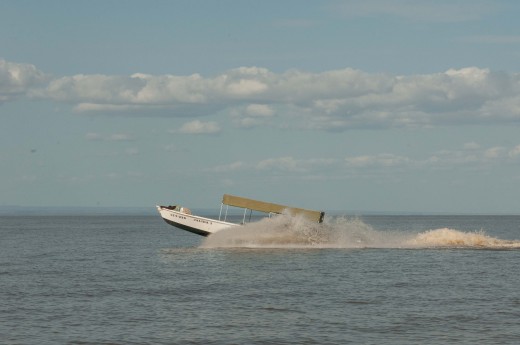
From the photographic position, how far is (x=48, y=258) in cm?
6562

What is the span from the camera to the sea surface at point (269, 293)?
2805 centimetres

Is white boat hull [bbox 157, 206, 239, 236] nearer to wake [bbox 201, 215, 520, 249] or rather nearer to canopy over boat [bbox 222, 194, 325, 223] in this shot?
wake [bbox 201, 215, 520, 249]

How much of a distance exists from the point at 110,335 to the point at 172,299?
9.27m

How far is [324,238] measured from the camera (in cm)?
6906

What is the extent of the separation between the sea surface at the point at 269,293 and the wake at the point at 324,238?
0.46 feet

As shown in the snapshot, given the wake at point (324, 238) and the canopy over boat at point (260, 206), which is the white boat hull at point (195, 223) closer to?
the wake at point (324, 238)

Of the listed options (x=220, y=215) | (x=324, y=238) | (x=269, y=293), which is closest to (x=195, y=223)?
(x=220, y=215)

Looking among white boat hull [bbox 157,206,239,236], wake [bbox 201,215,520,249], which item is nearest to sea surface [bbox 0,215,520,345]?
wake [bbox 201,215,520,249]

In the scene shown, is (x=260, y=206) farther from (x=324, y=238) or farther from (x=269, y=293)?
(x=269, y=293)

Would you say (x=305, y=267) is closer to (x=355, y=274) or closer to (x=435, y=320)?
(x=355, y=274)

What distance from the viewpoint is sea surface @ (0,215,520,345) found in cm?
2805

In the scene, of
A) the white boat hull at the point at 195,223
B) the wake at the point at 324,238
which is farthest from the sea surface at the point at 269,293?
the white boat hull at the point at 195,223

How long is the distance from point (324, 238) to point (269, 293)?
100 ft

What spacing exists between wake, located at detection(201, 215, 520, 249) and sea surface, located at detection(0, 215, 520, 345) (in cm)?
14
